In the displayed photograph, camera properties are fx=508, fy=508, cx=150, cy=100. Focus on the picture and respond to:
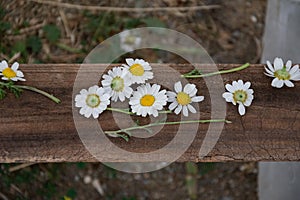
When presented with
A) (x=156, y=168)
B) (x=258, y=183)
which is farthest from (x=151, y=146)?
(x=258, y=183)

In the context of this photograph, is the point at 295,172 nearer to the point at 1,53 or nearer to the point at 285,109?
the point at 285,109

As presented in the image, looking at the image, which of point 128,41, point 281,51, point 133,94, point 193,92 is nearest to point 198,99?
point 193,92

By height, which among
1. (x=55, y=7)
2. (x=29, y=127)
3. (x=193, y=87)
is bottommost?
(x=29, y=127)

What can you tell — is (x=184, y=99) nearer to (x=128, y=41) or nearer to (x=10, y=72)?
(x=10, y=72)

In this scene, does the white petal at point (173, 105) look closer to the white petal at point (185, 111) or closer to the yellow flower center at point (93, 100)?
the white petal at point (185, 111)

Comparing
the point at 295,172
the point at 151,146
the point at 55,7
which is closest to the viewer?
the point at 151,146

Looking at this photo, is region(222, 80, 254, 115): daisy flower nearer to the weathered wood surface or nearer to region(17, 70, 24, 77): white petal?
the weathered wood surface
